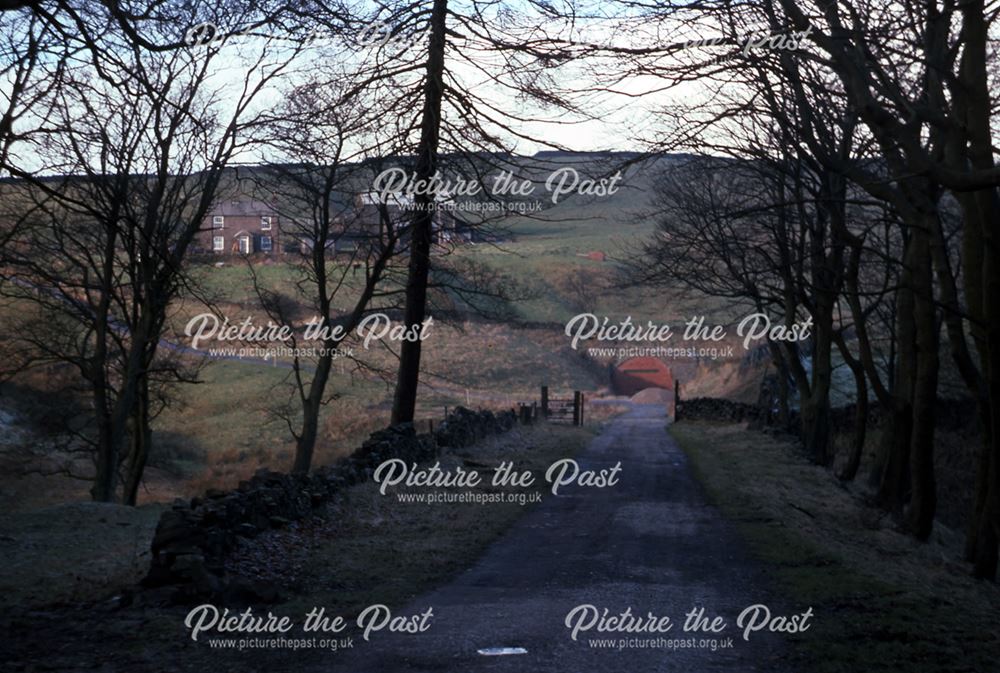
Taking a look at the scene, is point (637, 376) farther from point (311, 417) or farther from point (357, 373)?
point (311, 417)

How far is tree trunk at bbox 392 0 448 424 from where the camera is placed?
19.1m

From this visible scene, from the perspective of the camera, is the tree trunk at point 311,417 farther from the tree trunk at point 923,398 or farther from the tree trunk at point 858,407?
the tree trunk at point 923,398

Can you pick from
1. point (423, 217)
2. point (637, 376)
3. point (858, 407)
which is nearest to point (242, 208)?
point (423, 217)

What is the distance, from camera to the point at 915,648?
807 cm

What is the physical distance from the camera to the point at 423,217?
834 inches

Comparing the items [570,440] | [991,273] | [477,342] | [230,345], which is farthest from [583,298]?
[991,273]

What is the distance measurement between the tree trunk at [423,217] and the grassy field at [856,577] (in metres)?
6.68

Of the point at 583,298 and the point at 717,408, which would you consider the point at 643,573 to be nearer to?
the point at 717,408

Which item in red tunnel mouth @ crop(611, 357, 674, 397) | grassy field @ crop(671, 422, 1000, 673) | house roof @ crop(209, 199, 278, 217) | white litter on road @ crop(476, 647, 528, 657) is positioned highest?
house roof @ crop(209, 199, 278, 217)

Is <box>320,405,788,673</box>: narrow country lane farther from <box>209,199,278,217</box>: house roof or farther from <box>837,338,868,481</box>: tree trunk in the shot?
<box>209,199,278,217</box>: house roof

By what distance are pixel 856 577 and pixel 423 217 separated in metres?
12.4

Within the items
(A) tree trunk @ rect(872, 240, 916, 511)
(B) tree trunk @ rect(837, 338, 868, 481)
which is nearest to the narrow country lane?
(A) tree trunk @ rect(872, 240, 916, 511)

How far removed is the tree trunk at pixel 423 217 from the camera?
19.1 m

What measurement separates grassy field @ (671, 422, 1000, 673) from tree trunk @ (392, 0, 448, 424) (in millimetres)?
6681
